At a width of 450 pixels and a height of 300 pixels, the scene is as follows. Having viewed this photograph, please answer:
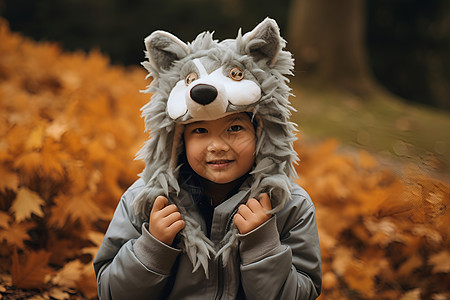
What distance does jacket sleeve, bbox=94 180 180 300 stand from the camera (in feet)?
5.97

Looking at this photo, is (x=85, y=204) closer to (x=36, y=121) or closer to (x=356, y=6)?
(x=36, y=121)

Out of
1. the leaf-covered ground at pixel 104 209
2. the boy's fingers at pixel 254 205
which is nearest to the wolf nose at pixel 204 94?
the boy's fingers at pixel 254 205

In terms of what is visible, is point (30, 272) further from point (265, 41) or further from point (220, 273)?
point (265, 41)

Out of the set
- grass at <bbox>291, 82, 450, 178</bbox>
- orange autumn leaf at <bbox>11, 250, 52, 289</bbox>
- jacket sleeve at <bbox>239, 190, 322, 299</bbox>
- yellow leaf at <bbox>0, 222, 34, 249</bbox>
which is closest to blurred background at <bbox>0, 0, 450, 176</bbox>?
grass at <bbox>291, 82, 450, 178</bbox>

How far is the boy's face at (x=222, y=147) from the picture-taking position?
1.83 m

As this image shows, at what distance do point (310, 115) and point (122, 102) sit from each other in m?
2.72

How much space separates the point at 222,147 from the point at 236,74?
30cm

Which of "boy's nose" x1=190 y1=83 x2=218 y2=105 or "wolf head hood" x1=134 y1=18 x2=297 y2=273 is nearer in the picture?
"boy's nose" x1=190 y1=83 x2=218 y2=105

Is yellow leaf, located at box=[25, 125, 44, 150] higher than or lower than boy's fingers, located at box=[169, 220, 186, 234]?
higher

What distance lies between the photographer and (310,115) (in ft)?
21.1

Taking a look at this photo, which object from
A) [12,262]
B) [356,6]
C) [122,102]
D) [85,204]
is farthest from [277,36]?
[356,6]

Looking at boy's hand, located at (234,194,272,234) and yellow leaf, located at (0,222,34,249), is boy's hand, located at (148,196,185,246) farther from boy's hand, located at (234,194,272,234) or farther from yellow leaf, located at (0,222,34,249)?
yellow leaf, located at (0,222,34,249)

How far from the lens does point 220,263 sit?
1.90m

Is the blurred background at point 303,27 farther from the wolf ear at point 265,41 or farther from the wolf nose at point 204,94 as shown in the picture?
the wolf nose at point 204,94
